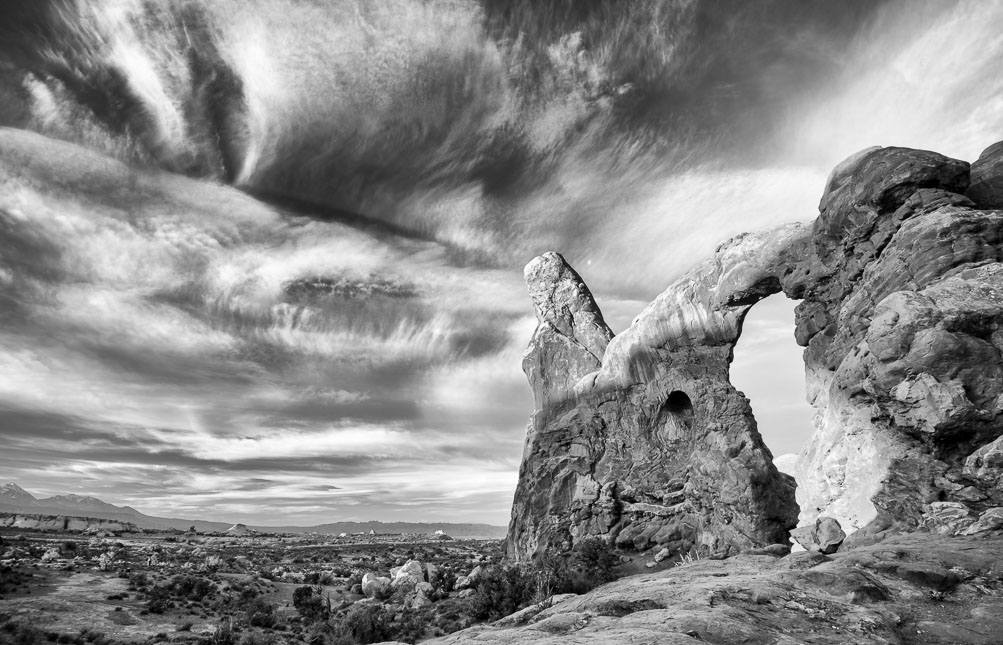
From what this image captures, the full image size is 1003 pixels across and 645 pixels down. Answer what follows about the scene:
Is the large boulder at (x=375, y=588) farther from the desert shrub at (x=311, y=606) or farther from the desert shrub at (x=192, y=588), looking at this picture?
the desert shrub at (x=192, y=588)

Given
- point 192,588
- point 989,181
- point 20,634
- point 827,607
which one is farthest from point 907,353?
point 192,588

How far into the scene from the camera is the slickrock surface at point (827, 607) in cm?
991

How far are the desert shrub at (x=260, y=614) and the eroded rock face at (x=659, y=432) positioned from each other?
75.4 feet

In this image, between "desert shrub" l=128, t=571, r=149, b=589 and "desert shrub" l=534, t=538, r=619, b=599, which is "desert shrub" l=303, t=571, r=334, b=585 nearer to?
"desert shrub" l=128, t=571, r=149, b=589

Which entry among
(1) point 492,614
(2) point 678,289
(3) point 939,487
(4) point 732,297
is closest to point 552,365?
(2) point 678,289

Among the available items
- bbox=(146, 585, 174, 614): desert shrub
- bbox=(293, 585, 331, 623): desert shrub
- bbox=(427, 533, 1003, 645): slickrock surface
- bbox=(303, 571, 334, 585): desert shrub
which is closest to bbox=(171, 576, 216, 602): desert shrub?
bbox=(146, 585, 174, 614): desert shrub

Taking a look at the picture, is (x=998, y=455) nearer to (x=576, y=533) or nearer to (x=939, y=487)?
(x=939, y=487)

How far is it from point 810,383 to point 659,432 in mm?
18532

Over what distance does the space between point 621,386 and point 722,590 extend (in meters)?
36.3

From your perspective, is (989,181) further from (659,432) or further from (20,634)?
(20,634)

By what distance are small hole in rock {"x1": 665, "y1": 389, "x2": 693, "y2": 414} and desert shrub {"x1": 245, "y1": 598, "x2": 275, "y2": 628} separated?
36750 millimetres

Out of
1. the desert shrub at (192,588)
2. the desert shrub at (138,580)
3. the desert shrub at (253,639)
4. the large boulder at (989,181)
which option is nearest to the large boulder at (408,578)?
the desert shrub at (192,588)

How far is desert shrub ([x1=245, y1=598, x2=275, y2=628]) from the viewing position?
36.5m

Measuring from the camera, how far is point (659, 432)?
45.4 m
